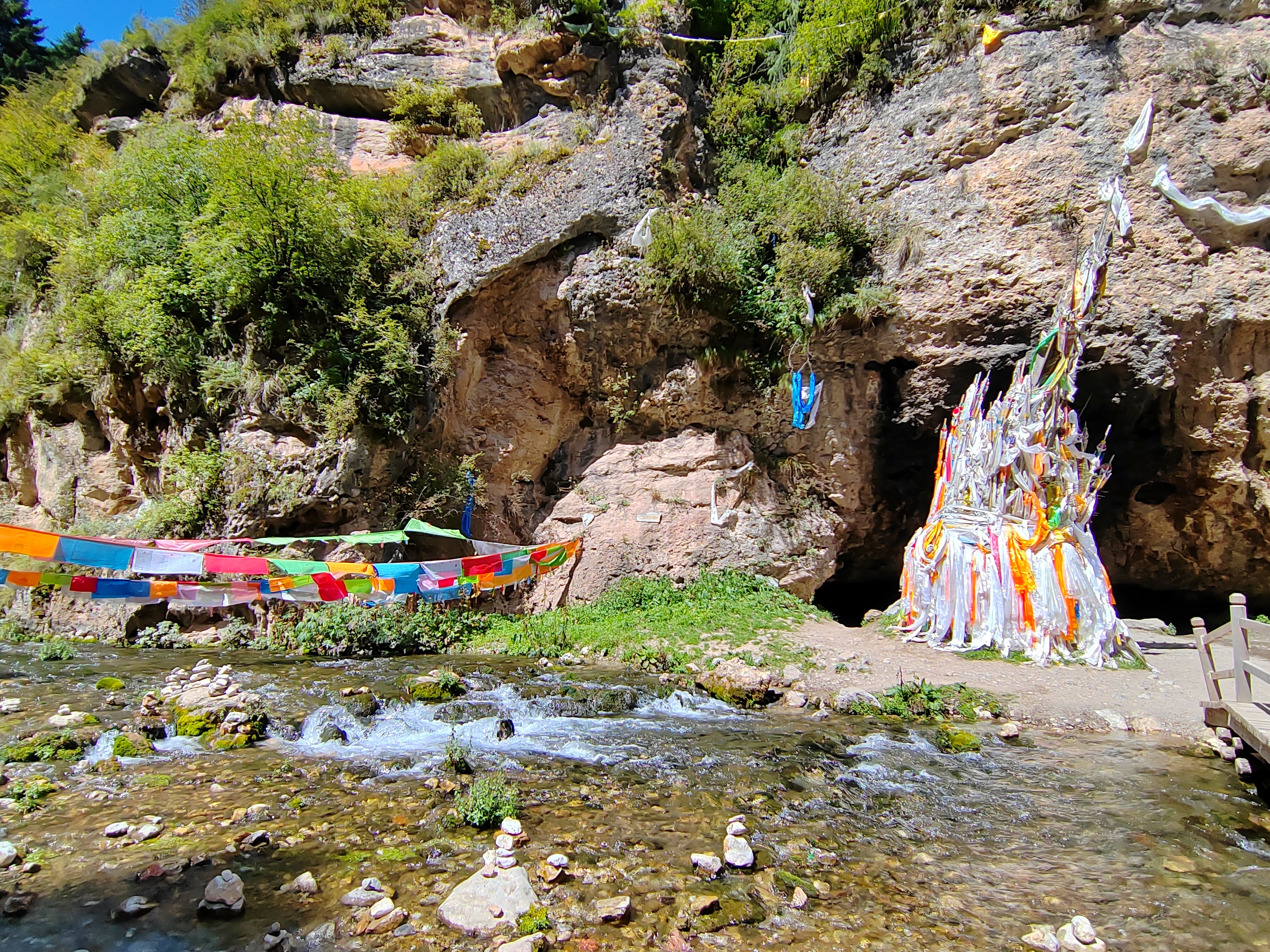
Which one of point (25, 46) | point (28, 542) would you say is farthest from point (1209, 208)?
point (25, 46)

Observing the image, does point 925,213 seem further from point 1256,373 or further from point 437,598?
point 437,598

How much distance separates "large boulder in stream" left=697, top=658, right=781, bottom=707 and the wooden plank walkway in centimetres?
414

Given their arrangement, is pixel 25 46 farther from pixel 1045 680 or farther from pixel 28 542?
pixel 1045 680

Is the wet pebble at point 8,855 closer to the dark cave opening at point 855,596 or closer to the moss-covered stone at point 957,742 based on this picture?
the moss-covered stone at point 957,742

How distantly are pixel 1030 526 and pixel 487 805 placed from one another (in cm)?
866

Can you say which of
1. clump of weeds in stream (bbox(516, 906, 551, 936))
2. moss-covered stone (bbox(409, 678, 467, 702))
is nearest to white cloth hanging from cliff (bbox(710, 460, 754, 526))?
moss-covered stone (bbox(409, 678, 467, 702))

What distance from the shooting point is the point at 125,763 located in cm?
507

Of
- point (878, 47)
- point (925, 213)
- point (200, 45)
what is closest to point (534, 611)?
point (925, 213)

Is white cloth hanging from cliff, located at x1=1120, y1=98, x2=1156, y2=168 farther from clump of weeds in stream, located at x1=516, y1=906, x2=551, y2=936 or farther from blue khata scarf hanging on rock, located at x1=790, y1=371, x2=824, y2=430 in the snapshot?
clump of weeds in stream, located at x1=516, y1=906, x2=551, y2=936

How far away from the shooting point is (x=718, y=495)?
41.0 ft

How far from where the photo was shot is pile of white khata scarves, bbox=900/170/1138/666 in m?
8.89

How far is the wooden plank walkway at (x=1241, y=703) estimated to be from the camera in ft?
16.6

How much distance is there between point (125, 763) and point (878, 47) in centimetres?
1705

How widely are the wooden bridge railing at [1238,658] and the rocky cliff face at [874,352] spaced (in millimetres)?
6459
